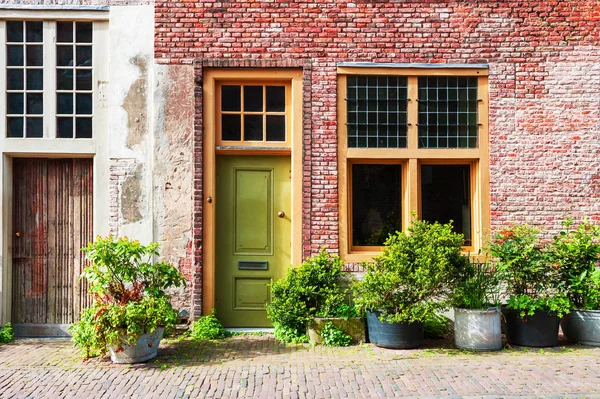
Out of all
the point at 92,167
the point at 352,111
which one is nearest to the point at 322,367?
the point at 352,111

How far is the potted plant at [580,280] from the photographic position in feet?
21.9

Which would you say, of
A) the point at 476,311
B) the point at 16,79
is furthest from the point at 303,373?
the point at 16,79

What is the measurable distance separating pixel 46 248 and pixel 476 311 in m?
5.75

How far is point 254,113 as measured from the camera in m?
7.64

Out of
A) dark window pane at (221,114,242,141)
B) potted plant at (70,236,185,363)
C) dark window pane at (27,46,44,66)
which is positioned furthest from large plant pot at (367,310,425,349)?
dark window pane at (27,46,44,66)

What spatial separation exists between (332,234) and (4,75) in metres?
5.00

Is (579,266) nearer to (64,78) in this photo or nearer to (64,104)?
(64,104)

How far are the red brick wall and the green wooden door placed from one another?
17.7 inches

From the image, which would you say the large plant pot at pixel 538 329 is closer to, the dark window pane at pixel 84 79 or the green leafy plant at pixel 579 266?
the green leafy plant at pixel 579 266

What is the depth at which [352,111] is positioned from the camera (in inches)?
299

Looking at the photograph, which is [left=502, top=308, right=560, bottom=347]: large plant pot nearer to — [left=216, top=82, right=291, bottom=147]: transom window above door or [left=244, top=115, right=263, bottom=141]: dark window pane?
[left=216, top=82, right=291, bottom=147]: transom window above door

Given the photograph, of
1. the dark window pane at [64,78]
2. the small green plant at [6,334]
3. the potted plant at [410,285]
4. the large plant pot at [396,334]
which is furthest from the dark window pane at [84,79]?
the large plant pot at [396,334]

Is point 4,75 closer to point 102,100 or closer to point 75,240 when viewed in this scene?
point 102,100

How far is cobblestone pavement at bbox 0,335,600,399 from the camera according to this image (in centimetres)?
516
